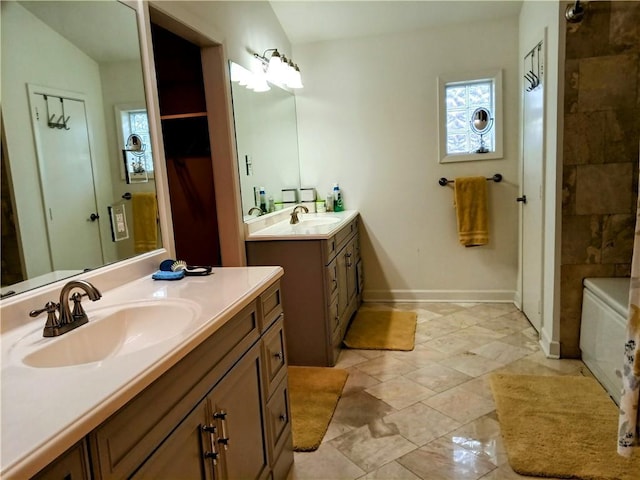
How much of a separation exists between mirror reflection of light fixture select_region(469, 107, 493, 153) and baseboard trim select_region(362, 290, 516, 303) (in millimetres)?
1212

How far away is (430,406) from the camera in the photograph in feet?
7.14

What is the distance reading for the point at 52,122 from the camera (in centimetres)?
134

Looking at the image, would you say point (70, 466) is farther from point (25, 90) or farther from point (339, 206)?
point (339, 206)

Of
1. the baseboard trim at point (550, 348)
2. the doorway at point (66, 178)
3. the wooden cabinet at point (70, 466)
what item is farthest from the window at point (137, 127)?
the baseboard trim at point (550, 348)

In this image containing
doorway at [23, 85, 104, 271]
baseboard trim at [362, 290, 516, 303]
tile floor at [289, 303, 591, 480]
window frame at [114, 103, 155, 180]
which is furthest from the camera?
baseboard trim at [362, 290, 516, 303]

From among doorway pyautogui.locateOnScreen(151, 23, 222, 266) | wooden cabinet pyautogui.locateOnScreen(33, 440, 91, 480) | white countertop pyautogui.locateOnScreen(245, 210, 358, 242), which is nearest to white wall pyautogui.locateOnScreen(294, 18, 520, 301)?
white countertop pyautogui.locateOnScreen(245, 210, 358, 242)

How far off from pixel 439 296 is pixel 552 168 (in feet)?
5.38

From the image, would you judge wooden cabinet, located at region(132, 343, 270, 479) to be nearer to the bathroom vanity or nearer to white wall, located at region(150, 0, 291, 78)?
the bathroom vanity

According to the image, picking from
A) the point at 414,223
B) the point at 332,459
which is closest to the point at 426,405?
the point at 332,459

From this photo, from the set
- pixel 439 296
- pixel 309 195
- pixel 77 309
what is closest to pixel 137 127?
pixel 77 309

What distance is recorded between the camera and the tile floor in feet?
5.75

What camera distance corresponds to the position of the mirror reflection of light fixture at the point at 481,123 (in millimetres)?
3516

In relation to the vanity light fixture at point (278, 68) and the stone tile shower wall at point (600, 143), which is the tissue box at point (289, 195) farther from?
the stone tile shower wall at point (600, 143)

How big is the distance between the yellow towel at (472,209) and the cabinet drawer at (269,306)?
2344 mm
